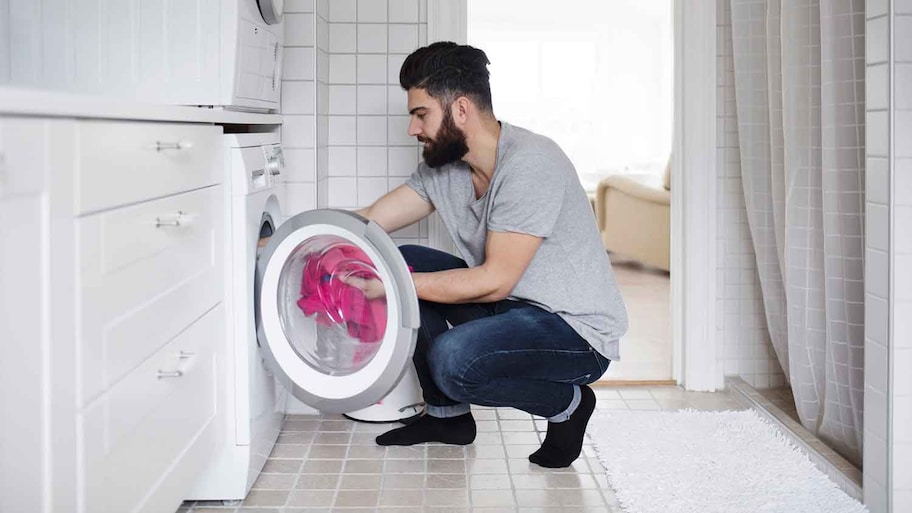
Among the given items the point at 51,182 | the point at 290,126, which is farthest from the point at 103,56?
the point at 51,182

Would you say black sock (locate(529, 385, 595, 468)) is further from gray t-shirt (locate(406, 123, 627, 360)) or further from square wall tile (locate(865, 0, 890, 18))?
square wall tile (locate(865, 0, 890, 18))

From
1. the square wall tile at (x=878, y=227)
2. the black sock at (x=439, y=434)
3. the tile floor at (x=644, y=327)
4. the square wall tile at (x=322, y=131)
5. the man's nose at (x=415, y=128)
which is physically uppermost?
the square wall tile at (x=322, y=131)

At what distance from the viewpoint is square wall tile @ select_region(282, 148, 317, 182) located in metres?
2.98

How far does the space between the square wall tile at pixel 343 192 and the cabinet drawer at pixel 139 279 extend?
1.12 metres

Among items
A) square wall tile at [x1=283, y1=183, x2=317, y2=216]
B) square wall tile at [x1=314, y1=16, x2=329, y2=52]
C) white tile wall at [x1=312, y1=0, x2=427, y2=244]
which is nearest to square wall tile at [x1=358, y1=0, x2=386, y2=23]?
white tile wall at [x1=312, y1=0, x2=427, y2=244]

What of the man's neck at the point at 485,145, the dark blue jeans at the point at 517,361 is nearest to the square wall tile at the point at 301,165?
the man's neck at the point at 485,145

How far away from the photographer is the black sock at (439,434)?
282 centimetres

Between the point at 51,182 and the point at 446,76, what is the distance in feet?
4.55

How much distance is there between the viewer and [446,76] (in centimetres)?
254

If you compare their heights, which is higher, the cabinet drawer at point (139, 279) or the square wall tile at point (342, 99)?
the square wall tile at point (342, 99)

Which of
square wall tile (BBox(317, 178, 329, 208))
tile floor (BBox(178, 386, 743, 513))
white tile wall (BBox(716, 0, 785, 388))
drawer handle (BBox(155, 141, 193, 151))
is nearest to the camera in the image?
drawer handle (BBox(155, 141, 193, 151))

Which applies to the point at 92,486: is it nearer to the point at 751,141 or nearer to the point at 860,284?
the point at 860,284

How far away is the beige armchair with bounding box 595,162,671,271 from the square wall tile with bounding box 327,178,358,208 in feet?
9.59

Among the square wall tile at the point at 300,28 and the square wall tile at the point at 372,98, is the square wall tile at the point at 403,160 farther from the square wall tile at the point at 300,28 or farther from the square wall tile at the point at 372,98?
the square wall tile at the point at 300,28
